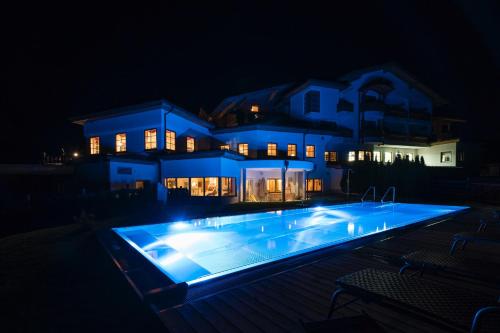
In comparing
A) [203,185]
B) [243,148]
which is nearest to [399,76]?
[243,148]

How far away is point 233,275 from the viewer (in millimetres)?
3771

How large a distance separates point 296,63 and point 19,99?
106ft

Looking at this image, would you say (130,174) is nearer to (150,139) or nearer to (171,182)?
(171,182)

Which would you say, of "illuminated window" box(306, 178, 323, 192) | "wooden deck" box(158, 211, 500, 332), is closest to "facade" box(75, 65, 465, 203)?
"illuminated window" box(306, 178, 323, 192)

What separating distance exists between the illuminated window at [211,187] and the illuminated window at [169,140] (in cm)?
446

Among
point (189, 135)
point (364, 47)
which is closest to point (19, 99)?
point (189, 135)

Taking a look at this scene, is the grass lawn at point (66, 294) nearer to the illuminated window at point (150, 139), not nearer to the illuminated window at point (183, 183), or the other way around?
the illuminated window at point (183, 183)

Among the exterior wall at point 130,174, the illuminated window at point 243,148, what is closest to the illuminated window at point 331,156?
the illuminated window at point 243,148

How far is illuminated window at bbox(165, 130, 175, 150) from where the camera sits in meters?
19.7

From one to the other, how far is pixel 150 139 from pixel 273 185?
11.1m

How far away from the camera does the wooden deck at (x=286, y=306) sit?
260 cm

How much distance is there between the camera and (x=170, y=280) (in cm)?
349

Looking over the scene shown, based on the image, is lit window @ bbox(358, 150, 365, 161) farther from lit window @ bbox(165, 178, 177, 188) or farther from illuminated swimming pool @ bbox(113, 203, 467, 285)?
lit window @ bbox(165, 178, 177, 188)

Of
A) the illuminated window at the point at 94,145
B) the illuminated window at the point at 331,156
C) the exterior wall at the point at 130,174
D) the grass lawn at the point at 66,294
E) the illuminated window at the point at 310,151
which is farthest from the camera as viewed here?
the illuminated window at the point at 331,156
